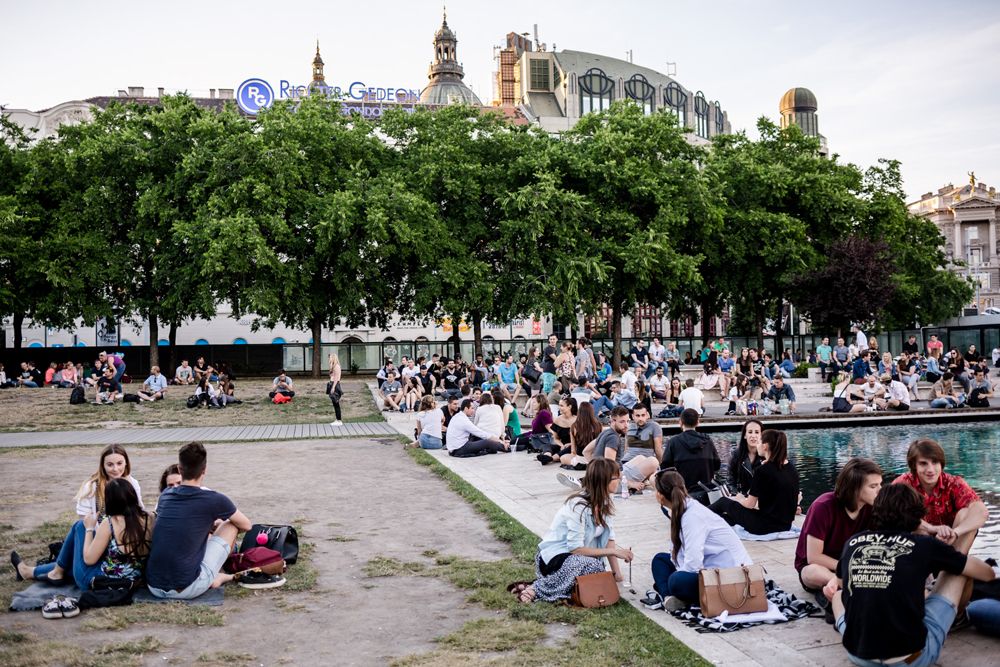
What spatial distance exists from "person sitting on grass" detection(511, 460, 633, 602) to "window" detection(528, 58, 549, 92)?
8542 centimetres

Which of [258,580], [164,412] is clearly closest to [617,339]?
[164,412]

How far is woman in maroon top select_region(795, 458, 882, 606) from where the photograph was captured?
5.95 m

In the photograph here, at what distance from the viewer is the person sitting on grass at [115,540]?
6.69m

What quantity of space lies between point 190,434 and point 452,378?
10.2 m

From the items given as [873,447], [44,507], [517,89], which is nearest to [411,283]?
[873,447]

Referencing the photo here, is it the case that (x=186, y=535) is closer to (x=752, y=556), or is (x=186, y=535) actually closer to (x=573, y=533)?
(x=573, y=533)

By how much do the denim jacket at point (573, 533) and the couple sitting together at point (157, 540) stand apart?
268 centimetres

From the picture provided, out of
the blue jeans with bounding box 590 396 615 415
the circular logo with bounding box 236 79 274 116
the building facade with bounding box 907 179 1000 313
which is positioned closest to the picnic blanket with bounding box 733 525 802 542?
the blue jeans with bounding box 590 396 615 415

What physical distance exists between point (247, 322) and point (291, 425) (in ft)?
125

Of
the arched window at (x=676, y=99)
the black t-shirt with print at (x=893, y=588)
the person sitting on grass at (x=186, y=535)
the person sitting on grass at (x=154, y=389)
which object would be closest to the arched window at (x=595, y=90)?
the arched window at (x=676, y=99)

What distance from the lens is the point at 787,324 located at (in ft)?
208

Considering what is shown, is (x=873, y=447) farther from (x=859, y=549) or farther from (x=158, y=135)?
(x=158, y=135)

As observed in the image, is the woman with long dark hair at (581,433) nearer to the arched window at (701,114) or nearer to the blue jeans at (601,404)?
the blue jeans at (601,404)

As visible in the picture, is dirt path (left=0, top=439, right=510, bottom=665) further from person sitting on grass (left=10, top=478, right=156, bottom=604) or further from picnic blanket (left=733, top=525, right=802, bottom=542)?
picnic blanket (left=733, top=525, right=802, bottom=542)
